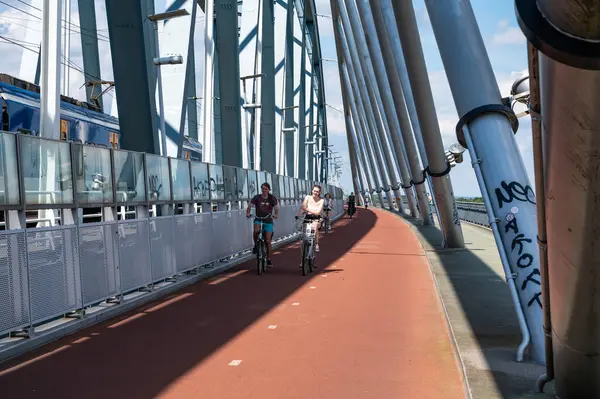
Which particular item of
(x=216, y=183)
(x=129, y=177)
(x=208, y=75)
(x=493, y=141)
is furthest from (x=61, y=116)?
(x=493, y=141)

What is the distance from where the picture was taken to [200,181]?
13.8m

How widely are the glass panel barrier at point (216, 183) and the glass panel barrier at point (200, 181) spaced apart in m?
0.30

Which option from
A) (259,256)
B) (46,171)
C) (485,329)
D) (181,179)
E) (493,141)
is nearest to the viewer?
(485,329)

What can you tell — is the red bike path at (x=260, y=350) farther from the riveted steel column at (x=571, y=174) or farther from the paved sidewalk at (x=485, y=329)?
the riveted steel column at (x=571, y=174)

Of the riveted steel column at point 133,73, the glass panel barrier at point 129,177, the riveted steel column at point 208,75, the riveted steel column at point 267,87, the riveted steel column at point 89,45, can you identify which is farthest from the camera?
the riveted steel column at point 89,45

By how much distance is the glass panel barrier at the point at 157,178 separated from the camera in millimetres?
10883

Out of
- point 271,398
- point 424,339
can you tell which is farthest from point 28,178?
point 424,339

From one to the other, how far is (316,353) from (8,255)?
3.05m

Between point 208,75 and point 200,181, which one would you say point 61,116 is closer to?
point 208,75

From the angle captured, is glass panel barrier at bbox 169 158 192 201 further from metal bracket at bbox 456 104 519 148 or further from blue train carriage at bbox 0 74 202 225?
metal bracket at bbox 456 104 519 148

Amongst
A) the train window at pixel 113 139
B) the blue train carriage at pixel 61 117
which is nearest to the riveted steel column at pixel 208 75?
the blue train carriage at pixel 61 117

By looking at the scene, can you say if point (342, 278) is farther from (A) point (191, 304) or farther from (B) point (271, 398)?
(B) point (271, 398)

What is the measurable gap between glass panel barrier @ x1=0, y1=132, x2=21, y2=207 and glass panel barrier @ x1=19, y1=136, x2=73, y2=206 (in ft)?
0.44

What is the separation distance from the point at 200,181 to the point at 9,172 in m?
7.04
